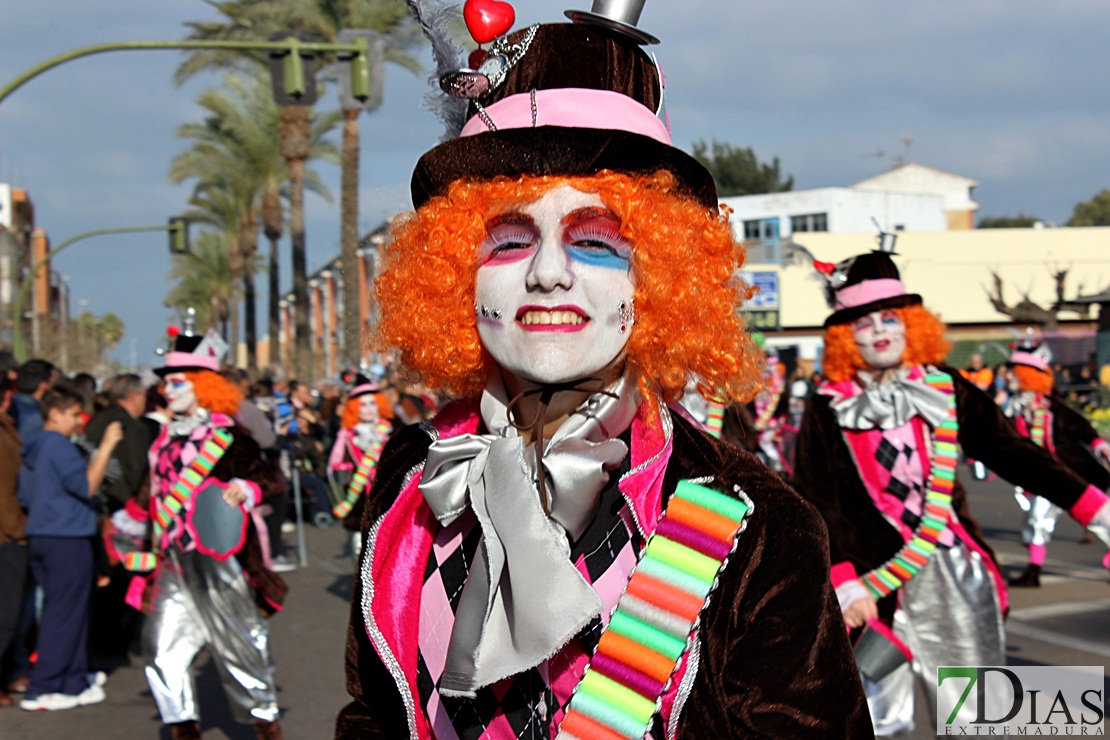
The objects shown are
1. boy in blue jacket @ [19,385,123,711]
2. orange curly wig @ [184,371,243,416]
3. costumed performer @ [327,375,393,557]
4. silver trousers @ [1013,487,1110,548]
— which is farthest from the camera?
silver trousers @ [1013,487,1110,548]

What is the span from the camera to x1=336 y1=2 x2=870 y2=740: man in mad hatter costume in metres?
1.95

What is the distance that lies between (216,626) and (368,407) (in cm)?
476

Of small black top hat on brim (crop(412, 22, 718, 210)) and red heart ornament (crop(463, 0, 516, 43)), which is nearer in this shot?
small black top hat on brim (crop(412, 22, 718, 210))

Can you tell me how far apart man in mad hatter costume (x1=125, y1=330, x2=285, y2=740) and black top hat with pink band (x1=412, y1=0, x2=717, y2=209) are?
4005 millimetres

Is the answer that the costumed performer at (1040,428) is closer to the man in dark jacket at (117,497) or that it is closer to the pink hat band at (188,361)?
the pink hat band at (188,361)

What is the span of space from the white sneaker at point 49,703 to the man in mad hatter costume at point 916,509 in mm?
4810

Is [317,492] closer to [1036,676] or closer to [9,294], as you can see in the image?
[1036,676]

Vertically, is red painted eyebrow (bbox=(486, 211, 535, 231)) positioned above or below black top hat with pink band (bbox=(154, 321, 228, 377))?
above

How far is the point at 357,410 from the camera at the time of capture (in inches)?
424

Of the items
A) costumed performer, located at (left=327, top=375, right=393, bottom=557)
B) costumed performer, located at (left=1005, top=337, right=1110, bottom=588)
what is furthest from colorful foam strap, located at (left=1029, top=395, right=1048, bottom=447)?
costumed performer, located at (left=327, top=375, right=393, bottom=557)

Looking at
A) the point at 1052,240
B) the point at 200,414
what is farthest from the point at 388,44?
the point at 1052,240

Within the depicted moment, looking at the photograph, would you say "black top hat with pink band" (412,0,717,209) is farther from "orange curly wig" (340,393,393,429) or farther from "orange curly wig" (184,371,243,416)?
"orange curly wig" (340,393,393,429)

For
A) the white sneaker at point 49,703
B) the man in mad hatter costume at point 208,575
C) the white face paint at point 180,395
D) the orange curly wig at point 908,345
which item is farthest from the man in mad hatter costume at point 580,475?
the white sneaker at point 49,703

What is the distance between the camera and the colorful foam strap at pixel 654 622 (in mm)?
1940
